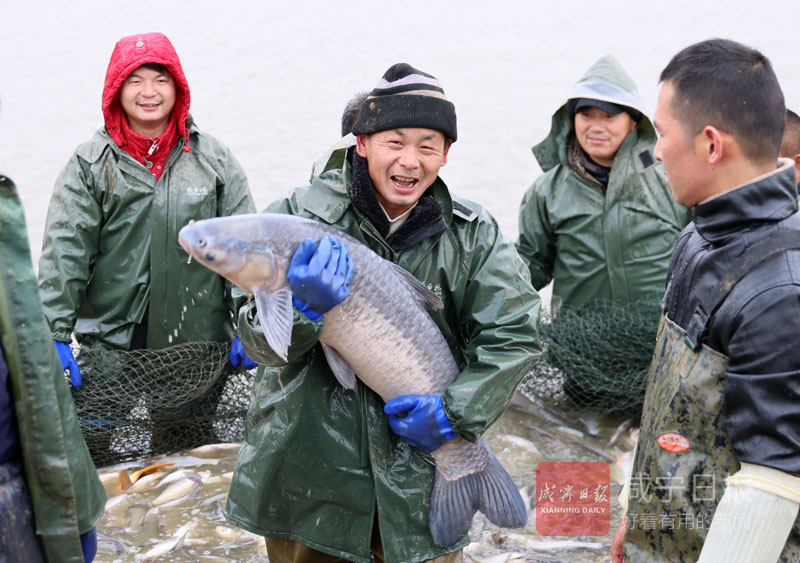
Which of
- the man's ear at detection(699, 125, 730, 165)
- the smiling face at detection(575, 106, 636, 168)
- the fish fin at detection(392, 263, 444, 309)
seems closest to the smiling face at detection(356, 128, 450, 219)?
the fish fin at detection(392, 263, 444, 309)

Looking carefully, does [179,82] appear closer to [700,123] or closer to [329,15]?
[700,123]

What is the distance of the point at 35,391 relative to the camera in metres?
2.04

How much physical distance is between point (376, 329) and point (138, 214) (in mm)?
2310

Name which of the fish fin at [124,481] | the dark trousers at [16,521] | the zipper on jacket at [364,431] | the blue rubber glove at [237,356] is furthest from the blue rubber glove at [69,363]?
the dark trousers at [16,521]

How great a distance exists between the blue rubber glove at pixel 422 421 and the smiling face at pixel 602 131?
2.97 m

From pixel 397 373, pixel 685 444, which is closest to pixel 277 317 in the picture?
pixel 397 373

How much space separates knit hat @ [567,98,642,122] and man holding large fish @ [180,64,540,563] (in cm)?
258

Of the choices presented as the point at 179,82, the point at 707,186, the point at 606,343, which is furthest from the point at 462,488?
the point at 179,82

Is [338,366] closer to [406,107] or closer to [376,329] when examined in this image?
[376,329]

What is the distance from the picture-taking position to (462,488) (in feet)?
9.86

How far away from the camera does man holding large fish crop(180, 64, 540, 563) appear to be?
113 inches

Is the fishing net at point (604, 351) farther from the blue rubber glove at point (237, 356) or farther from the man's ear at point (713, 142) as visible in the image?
the man's ear at point (713, 142)

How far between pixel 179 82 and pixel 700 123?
11.2ft

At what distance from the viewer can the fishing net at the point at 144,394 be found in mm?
4695
